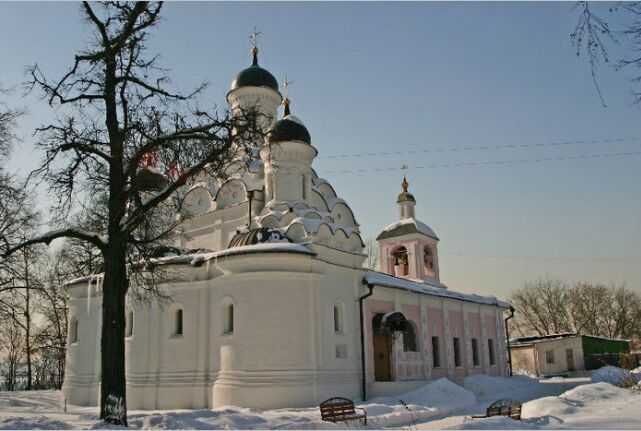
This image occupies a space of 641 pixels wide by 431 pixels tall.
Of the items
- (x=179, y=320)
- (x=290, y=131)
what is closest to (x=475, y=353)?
(x=290, y=131)

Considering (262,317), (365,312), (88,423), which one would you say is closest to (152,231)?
(262,317)

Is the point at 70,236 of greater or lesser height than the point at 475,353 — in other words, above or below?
above

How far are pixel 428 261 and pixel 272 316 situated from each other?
43.9 ft

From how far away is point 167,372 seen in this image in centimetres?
1634

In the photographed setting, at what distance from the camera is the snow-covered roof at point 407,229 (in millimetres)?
26422

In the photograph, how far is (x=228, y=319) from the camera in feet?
52.8

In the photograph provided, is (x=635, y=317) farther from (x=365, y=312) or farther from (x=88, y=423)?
(x=88, y=423)

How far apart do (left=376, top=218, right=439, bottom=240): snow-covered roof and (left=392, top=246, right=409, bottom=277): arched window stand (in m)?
0.80

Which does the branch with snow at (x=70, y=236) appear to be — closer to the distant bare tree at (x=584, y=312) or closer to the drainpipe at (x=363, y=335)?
the drainpipe at (x=363, y=335)

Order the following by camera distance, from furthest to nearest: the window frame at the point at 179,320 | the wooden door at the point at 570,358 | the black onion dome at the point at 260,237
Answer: the wooden door at the point at 570,358
the window frame at the point at 179,320
the black onion dome at the point at 260,237

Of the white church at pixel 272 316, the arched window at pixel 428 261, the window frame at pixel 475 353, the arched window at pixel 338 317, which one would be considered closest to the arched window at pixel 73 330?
the white church at pixel 272 316

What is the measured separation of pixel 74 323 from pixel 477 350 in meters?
16.4

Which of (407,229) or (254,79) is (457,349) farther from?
(254,79)

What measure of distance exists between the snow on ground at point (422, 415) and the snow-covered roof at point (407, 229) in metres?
9.24
